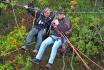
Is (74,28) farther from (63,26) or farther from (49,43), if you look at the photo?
(49,43)

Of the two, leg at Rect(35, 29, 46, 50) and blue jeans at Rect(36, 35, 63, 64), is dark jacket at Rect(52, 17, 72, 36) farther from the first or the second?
leg at Rect(35, 29, 46, 50)

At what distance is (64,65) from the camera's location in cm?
1065

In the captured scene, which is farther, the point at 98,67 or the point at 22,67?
the point at 98,67

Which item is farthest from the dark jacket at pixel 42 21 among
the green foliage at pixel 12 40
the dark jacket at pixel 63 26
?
the green foliage at pixel 12 40

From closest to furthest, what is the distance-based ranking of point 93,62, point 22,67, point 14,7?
point 22,67, point 93,62, point 14,7

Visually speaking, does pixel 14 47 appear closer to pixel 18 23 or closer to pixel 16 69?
pixel 16 69

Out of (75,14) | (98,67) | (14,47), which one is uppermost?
(75,14)

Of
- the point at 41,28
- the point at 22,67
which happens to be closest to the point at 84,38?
the point at 41,28

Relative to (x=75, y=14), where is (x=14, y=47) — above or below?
below

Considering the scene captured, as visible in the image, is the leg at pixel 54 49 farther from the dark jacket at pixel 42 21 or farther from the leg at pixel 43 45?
the dark jacket at pixel 42 21

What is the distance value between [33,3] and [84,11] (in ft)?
5.83

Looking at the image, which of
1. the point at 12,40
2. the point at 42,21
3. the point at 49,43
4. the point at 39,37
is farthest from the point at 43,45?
the point at 12,40

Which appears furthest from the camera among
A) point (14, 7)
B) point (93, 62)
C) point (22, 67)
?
point (14, 7)

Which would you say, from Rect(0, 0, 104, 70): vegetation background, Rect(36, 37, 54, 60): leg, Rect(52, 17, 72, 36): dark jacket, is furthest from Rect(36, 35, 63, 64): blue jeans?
Rect(0, 0, 104, 70): vegetation background
